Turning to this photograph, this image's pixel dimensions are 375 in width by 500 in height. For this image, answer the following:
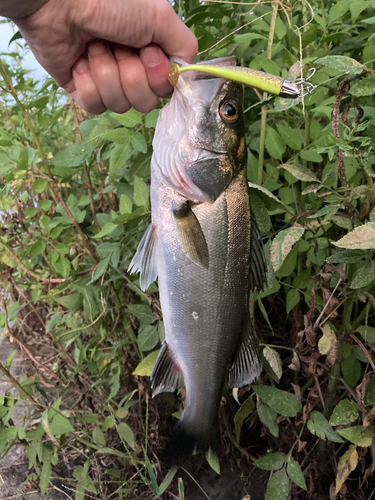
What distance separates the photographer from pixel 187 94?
1.11 meters

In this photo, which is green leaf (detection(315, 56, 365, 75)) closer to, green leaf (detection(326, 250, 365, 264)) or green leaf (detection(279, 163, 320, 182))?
green leaf (detection(279, 163, 320, 182))

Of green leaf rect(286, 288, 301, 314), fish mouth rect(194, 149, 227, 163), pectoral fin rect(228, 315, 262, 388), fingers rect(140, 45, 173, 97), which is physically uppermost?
fingers rect(140, 45, 173, 97)

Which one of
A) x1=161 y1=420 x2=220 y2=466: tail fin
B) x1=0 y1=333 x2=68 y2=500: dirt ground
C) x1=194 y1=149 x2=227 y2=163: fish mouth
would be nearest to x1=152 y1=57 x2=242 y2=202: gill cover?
x1=194 y1=149 x2=227 y2=163: fish mouth

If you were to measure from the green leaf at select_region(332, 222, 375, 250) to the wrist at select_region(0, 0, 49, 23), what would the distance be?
1120mm

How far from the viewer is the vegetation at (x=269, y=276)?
1203 mm

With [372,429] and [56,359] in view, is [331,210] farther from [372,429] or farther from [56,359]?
[56,359]

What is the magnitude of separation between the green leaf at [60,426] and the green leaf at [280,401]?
719 mm

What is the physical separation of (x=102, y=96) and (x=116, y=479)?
1794 millimetres

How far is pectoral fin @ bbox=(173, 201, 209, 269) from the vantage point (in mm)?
1111

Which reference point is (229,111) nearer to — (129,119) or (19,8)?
(129,119)

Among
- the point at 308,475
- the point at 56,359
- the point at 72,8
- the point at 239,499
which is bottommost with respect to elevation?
the point at 239,499

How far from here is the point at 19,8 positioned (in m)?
1.09

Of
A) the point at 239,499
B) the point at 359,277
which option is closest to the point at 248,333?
the point at 359,277

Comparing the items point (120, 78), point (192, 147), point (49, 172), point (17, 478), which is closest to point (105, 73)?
point (120, 78)
